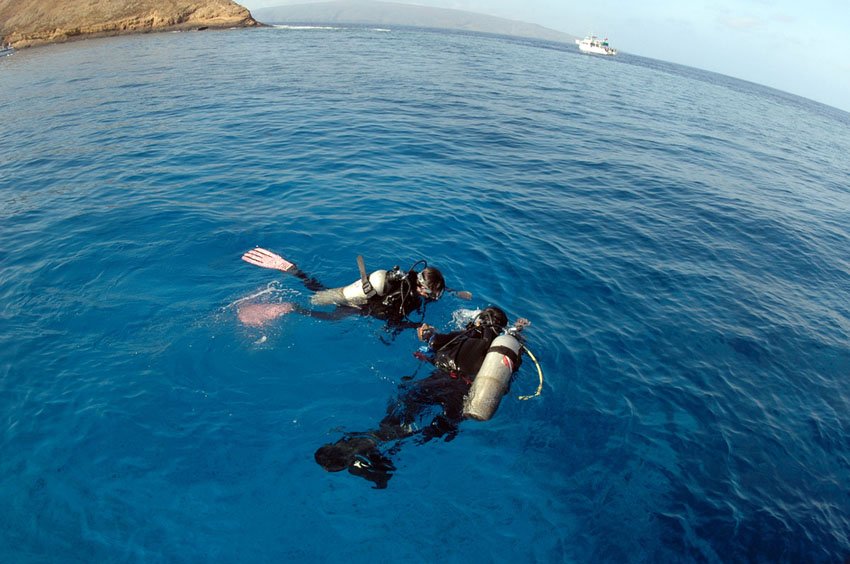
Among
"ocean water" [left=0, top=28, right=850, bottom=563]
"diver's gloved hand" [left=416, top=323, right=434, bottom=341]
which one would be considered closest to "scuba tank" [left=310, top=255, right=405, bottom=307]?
"ocean water" [left=0, top=28, right=850, bottom=563]

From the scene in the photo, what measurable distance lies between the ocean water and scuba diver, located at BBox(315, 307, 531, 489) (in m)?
0.24

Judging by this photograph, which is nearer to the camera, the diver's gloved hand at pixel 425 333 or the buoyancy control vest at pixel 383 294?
the diver's gloved hand at pixel 425 333

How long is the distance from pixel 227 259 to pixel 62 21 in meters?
65.4

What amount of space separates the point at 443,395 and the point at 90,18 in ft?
236

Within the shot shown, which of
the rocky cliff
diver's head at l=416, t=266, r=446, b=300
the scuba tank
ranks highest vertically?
diver's head at l=416, t=266, r=446, b=300

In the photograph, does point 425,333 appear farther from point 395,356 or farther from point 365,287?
point 365,287

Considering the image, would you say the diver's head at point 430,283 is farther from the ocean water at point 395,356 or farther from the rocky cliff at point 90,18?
the rocky cliff at point 90,18

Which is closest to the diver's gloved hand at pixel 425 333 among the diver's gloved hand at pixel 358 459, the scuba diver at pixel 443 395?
the scuba diver at pixel 443 395

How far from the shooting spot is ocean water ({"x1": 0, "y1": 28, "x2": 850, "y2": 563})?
544 cm

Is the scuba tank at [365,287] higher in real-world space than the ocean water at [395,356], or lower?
higher

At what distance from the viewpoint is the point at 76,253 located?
9.57 meters

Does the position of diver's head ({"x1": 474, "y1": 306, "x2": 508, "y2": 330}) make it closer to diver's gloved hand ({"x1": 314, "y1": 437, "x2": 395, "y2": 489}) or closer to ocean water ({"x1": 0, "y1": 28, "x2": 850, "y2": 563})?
ocean water ({"x1": 0, "y1": 28, "x2": 850, "y2": 563})

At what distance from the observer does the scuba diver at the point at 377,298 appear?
732 cm

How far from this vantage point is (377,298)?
24.8 ft
